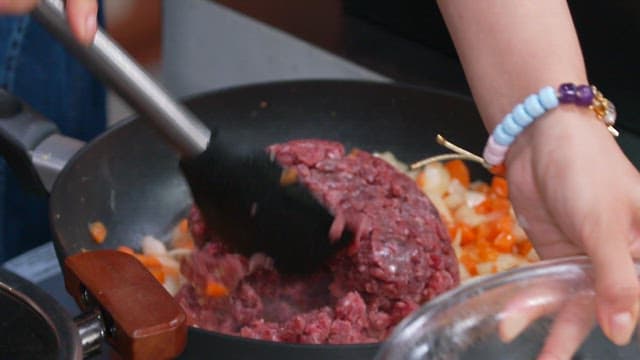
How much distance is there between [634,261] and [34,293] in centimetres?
43

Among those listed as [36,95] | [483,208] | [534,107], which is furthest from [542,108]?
[36,95]

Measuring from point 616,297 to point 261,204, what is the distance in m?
0.40

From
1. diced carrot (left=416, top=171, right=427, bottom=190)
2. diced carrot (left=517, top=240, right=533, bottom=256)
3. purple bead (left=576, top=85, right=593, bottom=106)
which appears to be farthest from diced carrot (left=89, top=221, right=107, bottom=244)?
purple bead (left=576, top=85, right=593, bottom=106)

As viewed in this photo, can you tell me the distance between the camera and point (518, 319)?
674 mm

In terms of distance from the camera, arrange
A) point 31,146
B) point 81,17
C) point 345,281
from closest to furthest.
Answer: point 81,17, point 345,281, point 31,146

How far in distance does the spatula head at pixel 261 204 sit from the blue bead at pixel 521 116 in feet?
0.68

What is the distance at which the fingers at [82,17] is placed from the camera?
76 centimetres

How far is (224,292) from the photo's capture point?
107 cm

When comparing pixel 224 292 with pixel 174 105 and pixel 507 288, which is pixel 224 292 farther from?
pixel 507 288

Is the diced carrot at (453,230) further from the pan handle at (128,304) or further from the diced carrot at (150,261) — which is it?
the pan handle at (128,304)

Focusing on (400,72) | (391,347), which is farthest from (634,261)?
(400,72)

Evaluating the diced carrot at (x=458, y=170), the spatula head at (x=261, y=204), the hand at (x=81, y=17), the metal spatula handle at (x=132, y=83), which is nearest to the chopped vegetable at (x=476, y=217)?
the diced carrot at (x=458, y=170)

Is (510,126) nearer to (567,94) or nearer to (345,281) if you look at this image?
(567,94)

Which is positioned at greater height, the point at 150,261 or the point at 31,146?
the point at 31,146
